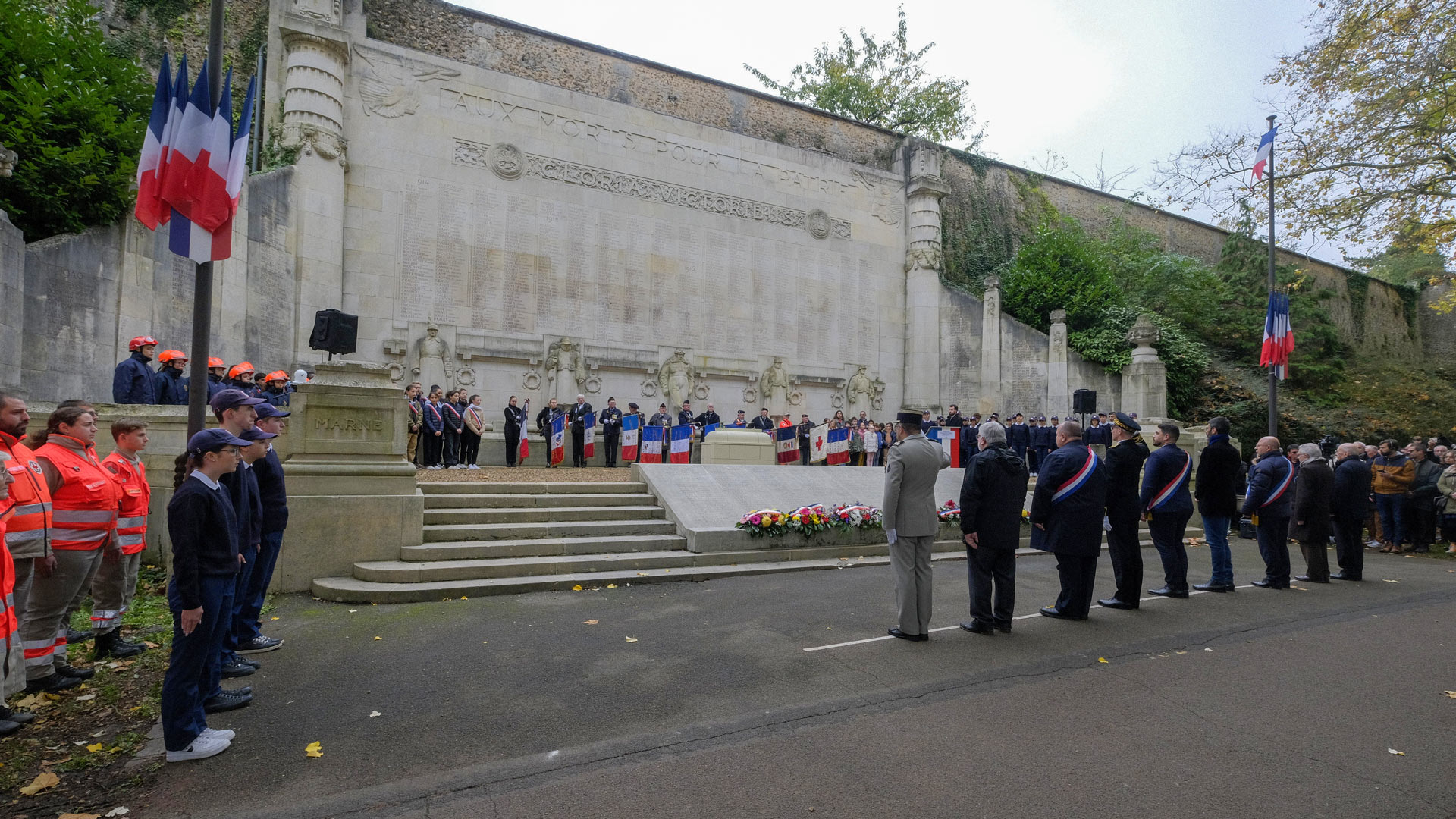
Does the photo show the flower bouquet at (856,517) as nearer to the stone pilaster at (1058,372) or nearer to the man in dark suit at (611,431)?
the man in dark suit at (611,431)

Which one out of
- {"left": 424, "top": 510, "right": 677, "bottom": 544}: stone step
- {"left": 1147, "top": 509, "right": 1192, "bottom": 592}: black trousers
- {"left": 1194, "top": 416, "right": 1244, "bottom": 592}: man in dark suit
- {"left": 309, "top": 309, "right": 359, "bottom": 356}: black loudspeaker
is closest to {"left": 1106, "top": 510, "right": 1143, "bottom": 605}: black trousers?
{"left": 1147, "top": 509, "right": 1192, "bottom": 592}: black trousers

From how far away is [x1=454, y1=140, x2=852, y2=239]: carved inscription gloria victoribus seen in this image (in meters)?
17.7

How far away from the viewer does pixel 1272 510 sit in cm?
857

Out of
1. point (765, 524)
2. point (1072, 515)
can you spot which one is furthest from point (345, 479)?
point (1072, 515)

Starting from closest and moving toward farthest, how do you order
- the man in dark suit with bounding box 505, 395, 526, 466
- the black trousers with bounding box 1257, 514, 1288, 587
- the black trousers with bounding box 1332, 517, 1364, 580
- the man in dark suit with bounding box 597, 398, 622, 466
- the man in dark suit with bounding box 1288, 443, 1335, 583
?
the black trousers with bounding box 1257, 514, 1288, 587
the man in dark suit with bounding box 1288, 443, 1335, 583
the black trousers with bounding box 1332, 517, 1364, 580
the man in dark suit with bounding box 505, 395, 526, 466
the man in dark suit with bounding box 597, 398, 622, 466

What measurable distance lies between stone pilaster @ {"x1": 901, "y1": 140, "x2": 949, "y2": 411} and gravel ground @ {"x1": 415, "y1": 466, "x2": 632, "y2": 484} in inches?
465

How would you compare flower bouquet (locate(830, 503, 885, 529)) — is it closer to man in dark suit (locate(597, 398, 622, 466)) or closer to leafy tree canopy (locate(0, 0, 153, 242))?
man in dark suit (locate(597, 398, 622, 466))

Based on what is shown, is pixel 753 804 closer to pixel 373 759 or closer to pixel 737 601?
pixel 373 759

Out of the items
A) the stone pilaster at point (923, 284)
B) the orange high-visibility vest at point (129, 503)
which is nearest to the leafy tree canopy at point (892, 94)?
the stone pilaster at point (923, 284)

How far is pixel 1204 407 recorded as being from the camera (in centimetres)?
2231

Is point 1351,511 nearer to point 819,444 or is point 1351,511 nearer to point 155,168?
point 819,444

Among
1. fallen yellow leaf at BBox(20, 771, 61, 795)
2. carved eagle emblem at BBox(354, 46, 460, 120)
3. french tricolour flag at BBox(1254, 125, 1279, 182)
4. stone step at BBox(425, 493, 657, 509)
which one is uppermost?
carved eagle emblem at BBox(354, 46, 460, 120)

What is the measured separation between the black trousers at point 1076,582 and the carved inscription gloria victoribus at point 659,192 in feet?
51.6

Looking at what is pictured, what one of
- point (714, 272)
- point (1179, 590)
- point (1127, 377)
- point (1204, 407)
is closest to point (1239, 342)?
point (1204, 407)
